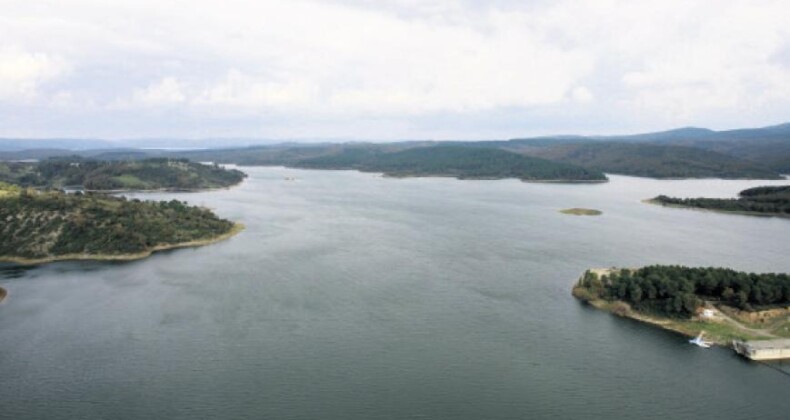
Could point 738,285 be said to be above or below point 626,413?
above

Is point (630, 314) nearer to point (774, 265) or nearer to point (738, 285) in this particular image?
point (738, 285)

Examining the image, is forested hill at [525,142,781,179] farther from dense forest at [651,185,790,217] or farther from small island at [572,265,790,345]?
small island at [572,265,790,345]

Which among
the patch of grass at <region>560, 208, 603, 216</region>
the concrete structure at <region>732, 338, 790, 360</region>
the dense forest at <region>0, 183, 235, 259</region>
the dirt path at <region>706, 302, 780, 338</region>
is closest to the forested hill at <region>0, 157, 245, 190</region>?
the dense forest at <region>0, 183, 235, 259</region>

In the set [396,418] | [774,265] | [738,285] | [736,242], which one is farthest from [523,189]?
[396,418]

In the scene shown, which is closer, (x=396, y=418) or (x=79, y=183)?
(x=396, y=418)

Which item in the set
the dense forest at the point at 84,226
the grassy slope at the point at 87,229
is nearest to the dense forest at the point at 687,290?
the grassy slope at the point at 87,229

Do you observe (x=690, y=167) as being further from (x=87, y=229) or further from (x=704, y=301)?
(x=87, y=229)
